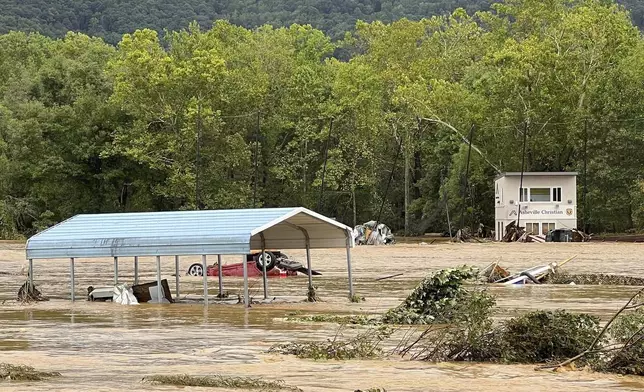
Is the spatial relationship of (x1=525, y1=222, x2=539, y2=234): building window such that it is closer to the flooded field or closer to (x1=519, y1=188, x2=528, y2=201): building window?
(x1=519, y1=188, x2=528, y2=201): building window

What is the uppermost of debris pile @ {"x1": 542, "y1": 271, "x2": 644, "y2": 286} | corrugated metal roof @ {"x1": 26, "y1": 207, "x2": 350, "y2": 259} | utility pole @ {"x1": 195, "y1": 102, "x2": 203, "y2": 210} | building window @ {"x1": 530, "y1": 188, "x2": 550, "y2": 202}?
utility pole @ {"x1": 195, "y1": 102, "x2": 203, "y2": 210}

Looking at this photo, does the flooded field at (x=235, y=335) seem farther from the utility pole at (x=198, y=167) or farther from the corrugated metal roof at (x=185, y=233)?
the utility pole at (x=198, y=167)

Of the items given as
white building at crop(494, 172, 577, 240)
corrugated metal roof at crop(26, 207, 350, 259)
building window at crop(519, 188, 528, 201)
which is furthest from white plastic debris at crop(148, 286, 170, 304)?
building window at crop(519, 188, 528, 201)

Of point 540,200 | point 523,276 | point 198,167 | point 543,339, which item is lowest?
point 523,276

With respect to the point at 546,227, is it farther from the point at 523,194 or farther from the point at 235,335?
the point at 235,335

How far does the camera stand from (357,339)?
18.7 metres

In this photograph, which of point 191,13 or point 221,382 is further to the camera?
point 191,13

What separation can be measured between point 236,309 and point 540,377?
1228 cm

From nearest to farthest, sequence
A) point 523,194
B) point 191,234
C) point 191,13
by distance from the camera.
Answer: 1. point 191,234
2. point 523,194
3. point 191,13

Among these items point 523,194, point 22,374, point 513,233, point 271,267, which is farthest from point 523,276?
point 523,194

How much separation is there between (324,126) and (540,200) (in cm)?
1816

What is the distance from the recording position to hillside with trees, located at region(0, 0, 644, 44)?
170 m

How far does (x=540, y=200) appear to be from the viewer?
73.2 meters

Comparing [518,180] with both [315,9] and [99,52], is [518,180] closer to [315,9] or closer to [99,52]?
[99,52]
